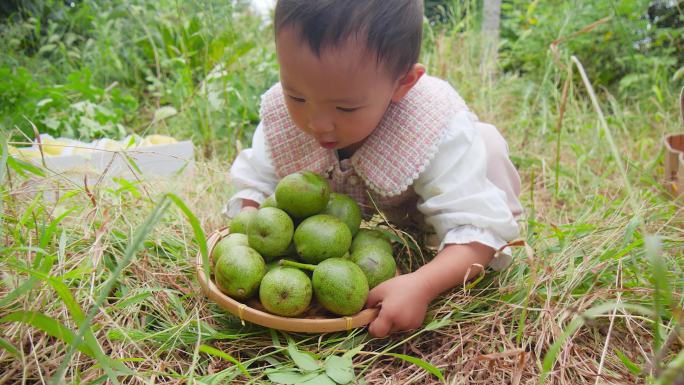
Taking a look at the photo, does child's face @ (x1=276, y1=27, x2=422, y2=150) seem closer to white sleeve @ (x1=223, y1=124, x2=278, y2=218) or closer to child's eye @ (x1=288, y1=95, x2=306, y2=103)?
child's eye @ (x1=288, y1=95, x2=306, y2=103)

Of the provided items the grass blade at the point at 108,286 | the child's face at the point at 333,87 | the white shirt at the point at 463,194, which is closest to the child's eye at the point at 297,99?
the child's face at the point at 333,87

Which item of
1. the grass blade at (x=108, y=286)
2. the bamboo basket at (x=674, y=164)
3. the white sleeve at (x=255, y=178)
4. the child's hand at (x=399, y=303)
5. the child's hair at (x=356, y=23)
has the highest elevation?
the child's hair at (x=356, y=23)

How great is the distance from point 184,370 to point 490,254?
3.30 feet

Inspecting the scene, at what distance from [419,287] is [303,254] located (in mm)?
358

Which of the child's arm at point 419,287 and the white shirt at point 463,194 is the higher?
the white shirt at point 463,194

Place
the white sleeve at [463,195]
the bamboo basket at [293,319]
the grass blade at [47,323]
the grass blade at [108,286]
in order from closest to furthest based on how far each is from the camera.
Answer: the grass blade at [108,286], the grass blade at [47,323], the bamboo basket at [293,319], the white sleeve at [463,195]

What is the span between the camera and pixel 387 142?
6.23 feet

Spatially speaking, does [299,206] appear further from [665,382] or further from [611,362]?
[665,382]

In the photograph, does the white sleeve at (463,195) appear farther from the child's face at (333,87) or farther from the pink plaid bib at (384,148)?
the child's face at (333,87)

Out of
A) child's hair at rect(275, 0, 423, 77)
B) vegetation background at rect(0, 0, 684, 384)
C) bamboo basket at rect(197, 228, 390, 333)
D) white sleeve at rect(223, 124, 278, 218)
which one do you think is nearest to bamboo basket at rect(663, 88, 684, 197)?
vegetation background at rect(0, 0, 684, 384)

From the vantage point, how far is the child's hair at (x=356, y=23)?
1.49 m

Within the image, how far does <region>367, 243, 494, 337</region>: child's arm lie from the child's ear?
0.54 meters

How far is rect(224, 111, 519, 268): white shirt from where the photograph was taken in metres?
1.76

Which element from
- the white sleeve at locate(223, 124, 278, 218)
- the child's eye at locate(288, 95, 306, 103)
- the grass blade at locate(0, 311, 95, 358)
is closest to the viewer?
the grass blade at locate(0, 311, 95, 358)
